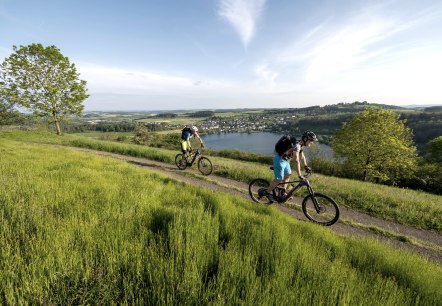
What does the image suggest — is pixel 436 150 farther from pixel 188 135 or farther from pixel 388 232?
pixel 188 135

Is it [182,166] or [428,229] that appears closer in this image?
[428,229]

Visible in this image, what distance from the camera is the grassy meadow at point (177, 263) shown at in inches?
80.7

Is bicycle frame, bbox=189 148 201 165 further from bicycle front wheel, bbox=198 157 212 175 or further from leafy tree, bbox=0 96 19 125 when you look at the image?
leafy tree, bbox=0 96 19 125

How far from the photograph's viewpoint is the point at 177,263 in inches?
95.2

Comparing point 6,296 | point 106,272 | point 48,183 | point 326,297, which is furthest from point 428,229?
point 48,183

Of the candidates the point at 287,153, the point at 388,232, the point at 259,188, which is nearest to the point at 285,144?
the point at 287,153

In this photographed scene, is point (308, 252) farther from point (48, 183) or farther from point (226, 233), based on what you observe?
point (48, 183)

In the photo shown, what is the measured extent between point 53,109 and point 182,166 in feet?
82.3

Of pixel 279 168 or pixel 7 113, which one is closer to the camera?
pixel 279 168

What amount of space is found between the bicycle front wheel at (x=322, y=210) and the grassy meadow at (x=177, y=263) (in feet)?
8.01

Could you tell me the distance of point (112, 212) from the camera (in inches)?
154

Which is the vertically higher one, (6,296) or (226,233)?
(6,296)

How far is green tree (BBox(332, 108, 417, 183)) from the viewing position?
2458cm

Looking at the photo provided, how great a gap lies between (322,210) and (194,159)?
8256 mm
